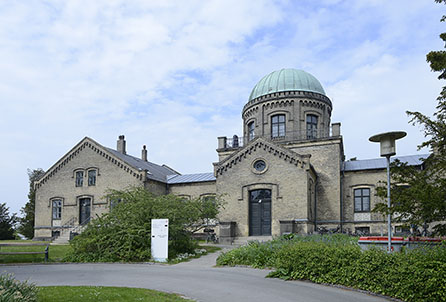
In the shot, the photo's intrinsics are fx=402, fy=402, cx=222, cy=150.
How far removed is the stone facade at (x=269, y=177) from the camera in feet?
93.6

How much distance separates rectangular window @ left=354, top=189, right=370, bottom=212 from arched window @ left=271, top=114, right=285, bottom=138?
8202 mm

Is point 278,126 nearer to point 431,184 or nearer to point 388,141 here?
point 388,141

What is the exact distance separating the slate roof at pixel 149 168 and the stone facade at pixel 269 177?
0.27m

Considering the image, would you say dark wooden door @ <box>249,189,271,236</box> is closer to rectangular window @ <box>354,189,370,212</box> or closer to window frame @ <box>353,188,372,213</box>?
window frame @ <box>353,188,372,213</box>

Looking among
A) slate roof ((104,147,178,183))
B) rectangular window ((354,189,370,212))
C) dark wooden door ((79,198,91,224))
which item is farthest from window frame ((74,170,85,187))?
rectangular window ((354,189,370,212))

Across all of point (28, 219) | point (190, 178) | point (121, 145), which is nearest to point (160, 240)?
point (190, 178)

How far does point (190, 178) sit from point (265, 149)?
1048 cm

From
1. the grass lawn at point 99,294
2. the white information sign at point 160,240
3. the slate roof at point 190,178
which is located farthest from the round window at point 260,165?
the grass lawn at point 99,294

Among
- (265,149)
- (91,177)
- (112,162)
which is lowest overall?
(91,177)

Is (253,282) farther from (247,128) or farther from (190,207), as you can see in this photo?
(247,128)

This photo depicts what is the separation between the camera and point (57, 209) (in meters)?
37.0

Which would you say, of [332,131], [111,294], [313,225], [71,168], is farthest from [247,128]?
[111,294]

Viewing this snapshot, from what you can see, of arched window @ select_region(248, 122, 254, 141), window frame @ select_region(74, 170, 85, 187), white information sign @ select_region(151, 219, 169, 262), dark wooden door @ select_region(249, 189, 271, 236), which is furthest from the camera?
arched window @ select_region(248, 122, 254, 141)

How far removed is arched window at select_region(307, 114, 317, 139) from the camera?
114 ft
